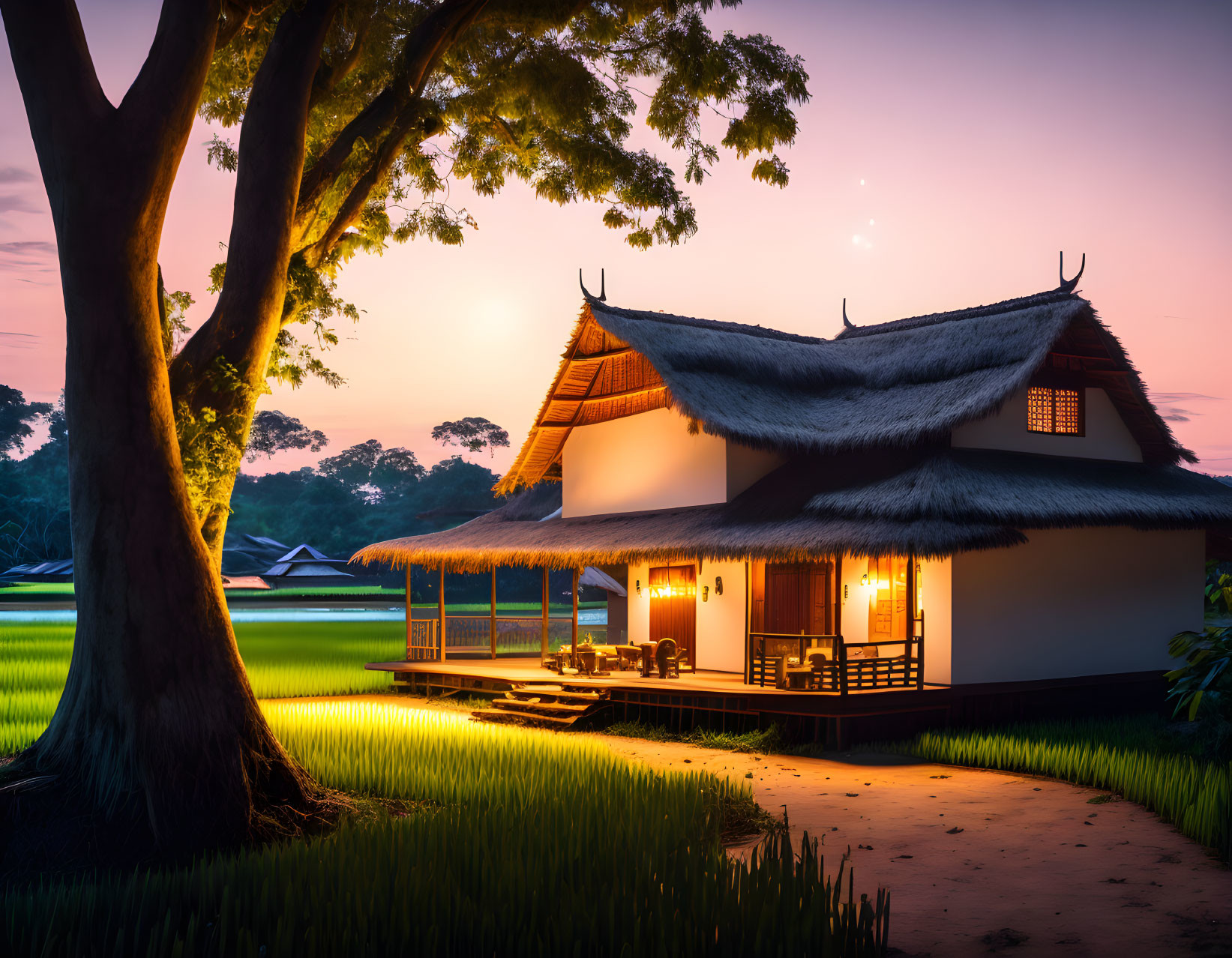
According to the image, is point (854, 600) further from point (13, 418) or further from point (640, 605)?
point (13, 418)

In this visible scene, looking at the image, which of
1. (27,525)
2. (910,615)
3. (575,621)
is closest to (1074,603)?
(910,615)

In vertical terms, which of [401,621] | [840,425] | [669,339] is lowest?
[401,621]

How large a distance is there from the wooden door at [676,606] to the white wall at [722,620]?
19 cm

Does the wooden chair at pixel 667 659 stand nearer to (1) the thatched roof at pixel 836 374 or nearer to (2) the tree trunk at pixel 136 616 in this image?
(1) the thatched roof at pixel 836 374

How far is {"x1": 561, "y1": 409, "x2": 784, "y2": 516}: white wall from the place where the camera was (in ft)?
59.5

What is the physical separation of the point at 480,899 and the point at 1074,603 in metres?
13.1

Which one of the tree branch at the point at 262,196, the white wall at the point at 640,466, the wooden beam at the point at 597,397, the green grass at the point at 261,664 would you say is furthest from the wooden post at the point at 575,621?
the tree branch at the point at 262,196

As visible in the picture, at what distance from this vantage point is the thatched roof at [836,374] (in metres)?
16.9

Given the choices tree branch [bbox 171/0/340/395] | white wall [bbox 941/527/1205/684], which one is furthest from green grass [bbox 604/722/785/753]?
tree branch [bbox 171/0/340/395]

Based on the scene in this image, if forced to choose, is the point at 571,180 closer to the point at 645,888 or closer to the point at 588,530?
the point at 588,530

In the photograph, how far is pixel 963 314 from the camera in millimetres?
19797

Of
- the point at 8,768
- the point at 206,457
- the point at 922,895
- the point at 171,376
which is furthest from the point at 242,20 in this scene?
the point at 922,895

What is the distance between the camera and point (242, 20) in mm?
9617

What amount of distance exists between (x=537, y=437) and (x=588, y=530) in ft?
9.82
